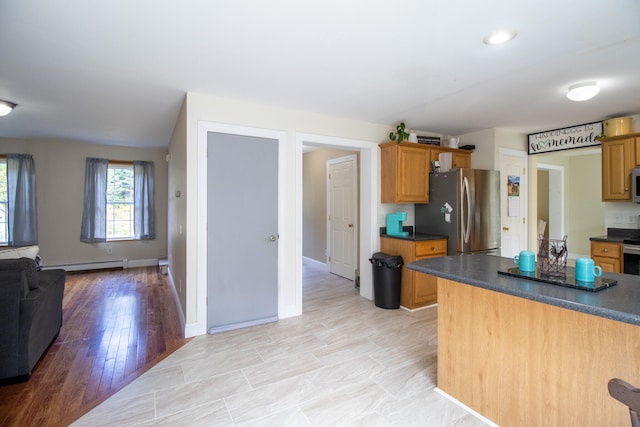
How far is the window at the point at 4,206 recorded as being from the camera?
5594mm

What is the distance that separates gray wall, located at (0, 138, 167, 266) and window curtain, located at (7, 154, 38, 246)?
169 mm

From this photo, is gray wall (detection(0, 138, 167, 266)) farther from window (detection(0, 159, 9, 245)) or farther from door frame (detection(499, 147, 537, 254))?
door frame (detection(499, 147, 537, 254))

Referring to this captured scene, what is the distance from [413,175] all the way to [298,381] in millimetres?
2976

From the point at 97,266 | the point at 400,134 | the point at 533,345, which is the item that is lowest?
the point at 97,266

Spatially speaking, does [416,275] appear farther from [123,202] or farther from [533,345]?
[123,202]

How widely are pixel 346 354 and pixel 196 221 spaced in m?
1.97

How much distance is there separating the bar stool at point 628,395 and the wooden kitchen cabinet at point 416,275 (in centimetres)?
295

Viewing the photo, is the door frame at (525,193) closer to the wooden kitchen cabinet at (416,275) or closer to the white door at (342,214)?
the wooden kitchen cabinet at (416,275)

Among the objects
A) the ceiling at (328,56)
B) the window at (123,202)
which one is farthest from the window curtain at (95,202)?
the ceiling at (328,56)

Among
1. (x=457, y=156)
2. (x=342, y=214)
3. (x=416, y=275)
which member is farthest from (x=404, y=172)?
(x=342, y=214)

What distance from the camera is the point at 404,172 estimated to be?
13.6 feet

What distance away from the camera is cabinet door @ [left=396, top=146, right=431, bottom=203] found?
4.12m

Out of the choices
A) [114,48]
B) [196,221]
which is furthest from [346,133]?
[114,48]

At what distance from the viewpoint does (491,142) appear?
4574mm
